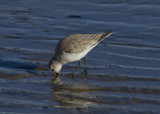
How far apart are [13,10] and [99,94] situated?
680cm

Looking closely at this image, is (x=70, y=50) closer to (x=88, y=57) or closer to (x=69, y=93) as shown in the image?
(x=88, y=57)

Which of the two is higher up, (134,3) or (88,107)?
(134,3)

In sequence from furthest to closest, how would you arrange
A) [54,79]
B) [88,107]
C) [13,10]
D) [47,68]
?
1. [13,10]
2. [47,68]
3. [54,79]
4. [88,107]

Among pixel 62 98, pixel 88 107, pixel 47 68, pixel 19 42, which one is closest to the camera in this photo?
pixel 88 107

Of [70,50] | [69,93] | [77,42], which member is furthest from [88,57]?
[69,93]

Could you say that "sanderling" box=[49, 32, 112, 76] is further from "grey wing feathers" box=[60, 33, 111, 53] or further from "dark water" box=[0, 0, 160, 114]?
"dark water" box=[0, 0, 160, 114]

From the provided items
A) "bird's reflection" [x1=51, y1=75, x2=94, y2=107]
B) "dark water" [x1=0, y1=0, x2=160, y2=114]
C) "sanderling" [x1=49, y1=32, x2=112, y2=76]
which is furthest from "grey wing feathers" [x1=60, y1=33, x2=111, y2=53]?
"bird's reflection" [x1=51, y1=75, x2=94, y2=107]

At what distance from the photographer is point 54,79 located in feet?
25.0

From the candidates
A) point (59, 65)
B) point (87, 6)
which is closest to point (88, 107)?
point (59, 65)

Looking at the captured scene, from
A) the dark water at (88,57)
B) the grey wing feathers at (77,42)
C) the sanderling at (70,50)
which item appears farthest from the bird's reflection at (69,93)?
the grey wing feathers at (77,42)

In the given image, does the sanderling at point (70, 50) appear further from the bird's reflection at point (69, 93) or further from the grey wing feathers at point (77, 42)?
the bird's reflection at point (69, 93)

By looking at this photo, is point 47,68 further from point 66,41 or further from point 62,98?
point 62,98

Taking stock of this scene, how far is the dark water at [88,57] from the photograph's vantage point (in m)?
6.35

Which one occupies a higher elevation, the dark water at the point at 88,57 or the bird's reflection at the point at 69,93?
the dark water at the point at 88,57
